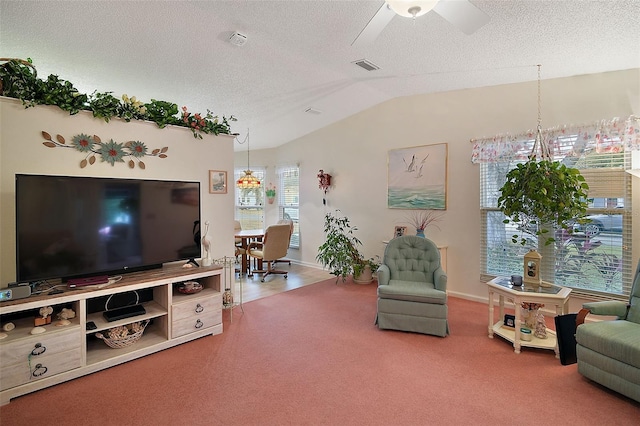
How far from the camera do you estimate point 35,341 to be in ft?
7.06

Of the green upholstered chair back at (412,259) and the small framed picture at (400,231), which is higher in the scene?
A: the small framed picture at (400,231)

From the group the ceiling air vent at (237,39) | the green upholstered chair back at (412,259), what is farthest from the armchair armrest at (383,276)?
the ceiling air vent at (237,39)

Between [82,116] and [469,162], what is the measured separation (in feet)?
14.1

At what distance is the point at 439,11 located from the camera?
190cm

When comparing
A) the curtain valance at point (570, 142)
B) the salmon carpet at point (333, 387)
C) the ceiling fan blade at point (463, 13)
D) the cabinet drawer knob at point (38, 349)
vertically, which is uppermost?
the ceiling fan blade at point (463, 13)

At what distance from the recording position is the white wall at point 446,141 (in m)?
3.41

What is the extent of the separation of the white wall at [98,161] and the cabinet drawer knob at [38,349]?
2.15 feet

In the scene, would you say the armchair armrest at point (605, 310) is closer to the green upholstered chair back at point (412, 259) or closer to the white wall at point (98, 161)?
the green upholstered chair back at point (412, 259)

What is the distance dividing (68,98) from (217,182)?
153 centimetres

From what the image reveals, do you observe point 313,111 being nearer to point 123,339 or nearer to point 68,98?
point 68,98

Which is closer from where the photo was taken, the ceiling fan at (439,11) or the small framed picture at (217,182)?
the ceiling fan at (439,11)

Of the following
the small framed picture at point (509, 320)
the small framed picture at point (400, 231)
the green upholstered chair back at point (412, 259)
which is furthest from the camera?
the small framed picture at point (400, 231)

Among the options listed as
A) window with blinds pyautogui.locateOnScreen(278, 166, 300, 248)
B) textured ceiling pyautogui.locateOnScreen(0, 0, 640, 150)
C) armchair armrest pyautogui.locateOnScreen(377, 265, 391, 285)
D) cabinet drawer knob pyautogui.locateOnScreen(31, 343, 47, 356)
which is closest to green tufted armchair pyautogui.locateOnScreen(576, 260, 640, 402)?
armchair armrest pyautogui.locateOnScreen(377, 265, 391, 285)

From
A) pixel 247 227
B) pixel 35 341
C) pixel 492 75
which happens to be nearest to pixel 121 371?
pixel 35 341
